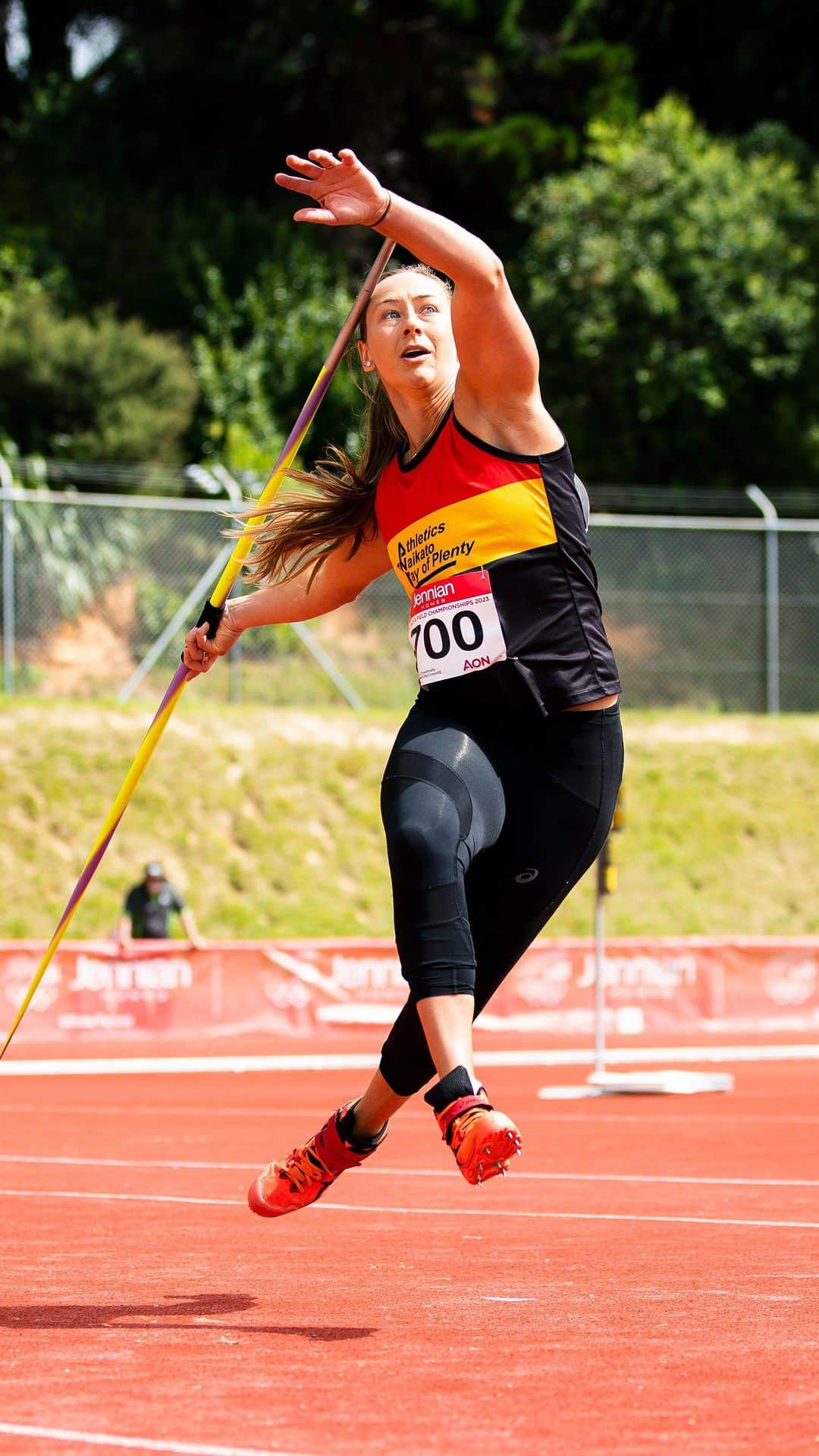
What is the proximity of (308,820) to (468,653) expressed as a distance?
1866cm

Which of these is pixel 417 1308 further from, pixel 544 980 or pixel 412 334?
pixel 544 980

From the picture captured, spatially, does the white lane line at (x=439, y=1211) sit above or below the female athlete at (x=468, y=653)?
below

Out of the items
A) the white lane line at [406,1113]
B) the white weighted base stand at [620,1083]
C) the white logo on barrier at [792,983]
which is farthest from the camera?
the white logo on barrier at [792,983]

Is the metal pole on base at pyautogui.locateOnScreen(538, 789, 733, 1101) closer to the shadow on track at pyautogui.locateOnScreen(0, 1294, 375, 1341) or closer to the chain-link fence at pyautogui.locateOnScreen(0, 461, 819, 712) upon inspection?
the shadow on track at pyautogui.locateOnScreen(0, 1294, 375, 1341)

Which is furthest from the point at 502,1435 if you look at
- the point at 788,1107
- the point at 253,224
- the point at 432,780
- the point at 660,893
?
the point at 253,224

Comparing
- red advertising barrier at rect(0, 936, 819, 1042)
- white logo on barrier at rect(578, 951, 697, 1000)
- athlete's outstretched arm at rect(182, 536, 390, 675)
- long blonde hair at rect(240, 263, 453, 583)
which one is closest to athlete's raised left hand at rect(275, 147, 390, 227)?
long blonde hair at rect(240, 263, 453, 583)

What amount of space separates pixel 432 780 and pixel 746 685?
68.6ft

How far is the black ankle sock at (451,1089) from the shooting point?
3746 millimetres

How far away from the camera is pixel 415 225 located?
383 centimetres

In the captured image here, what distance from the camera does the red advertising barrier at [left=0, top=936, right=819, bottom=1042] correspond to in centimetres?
1788

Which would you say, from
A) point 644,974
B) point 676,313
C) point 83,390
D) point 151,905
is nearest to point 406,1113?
point 151,905

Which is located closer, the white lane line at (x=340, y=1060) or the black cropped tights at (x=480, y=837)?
the black cropped tights at (x=480, y=837)

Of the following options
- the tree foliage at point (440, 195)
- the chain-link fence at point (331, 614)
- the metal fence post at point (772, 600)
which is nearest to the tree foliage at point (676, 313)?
the tree foliage at point (440, 195)

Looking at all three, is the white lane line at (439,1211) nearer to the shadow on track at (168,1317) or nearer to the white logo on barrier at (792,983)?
the shadow on track at (168,1317)
